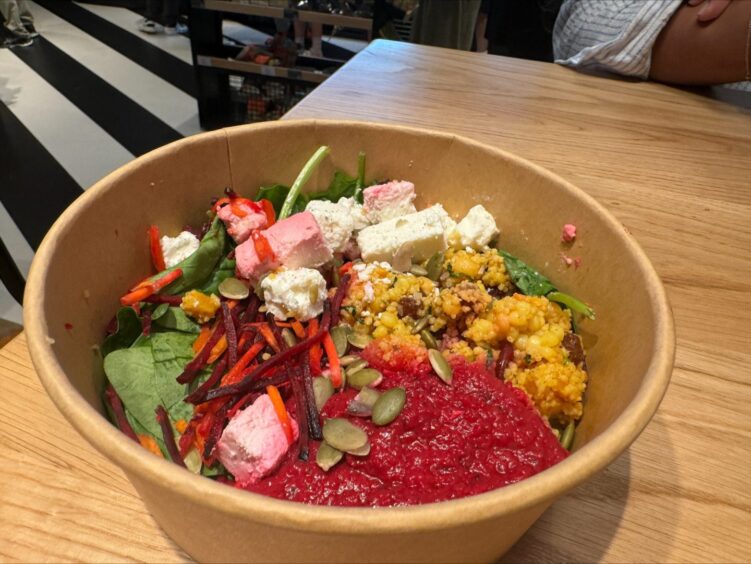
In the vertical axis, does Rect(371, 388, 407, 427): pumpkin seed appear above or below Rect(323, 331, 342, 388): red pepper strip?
above

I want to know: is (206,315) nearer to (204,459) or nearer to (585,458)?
(204,459)

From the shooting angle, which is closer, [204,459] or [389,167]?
[204,459]

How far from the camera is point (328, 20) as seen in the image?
3.21 meters

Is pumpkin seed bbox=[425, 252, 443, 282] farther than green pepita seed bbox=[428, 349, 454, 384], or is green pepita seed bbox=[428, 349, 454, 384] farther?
pumpkin seed bbox=[425, 252, 443, 282]

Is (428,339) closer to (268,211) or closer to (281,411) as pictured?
(281,411)

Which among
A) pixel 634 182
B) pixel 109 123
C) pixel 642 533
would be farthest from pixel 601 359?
pixel 109 123

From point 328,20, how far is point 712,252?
102 inches

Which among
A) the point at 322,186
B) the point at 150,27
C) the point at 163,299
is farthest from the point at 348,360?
the point at 150,27

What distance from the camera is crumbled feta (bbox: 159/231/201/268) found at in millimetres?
1014

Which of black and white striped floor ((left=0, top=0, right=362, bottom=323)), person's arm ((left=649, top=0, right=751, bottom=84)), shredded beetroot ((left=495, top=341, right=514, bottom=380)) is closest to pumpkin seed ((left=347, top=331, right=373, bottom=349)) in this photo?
shredded beetroot ((left=495, top=341, right=514, bottom=380))

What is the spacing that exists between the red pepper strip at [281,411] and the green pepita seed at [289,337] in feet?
0.35

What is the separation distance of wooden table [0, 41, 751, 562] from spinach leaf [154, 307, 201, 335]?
210mm

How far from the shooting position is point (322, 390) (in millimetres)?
869

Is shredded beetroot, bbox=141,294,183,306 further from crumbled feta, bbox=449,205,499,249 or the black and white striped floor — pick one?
the black and white striped floor
